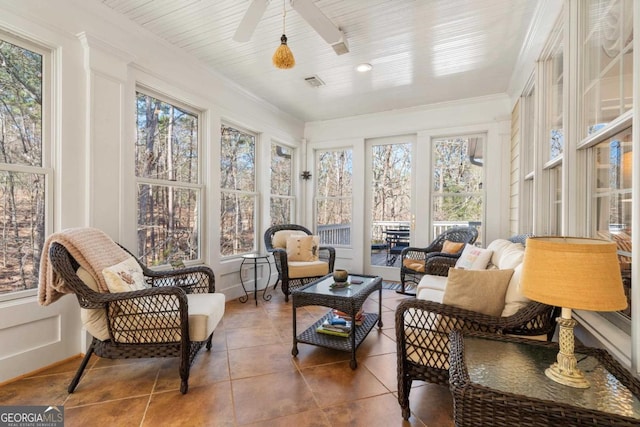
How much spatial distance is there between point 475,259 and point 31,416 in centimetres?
339

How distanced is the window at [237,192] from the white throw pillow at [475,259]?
2.76 metres

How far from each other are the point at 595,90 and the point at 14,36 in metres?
3.64

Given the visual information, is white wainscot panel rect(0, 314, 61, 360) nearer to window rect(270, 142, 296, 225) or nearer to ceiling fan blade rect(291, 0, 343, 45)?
ceiling fan blade rect(291, 0, 343, 45)

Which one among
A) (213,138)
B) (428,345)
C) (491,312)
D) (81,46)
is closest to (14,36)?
(81,46)

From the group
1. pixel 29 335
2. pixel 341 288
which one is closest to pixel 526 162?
pixel 341 288

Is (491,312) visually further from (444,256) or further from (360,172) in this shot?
(360,172)

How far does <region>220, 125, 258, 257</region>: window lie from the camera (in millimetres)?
3932

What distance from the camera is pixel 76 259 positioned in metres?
1.87

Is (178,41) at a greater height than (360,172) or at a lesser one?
greater

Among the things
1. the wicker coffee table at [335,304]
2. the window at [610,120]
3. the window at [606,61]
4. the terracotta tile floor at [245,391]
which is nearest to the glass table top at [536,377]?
the window at [610,120]

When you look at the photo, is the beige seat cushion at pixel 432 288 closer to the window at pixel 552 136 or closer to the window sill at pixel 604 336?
the window sill at pixel 604 336

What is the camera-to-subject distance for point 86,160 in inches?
93.6

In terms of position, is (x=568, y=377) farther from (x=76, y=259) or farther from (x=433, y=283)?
(x=76, y=259)

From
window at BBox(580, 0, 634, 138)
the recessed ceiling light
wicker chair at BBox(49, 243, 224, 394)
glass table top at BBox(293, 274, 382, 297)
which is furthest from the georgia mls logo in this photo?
the recessed ceiling light
